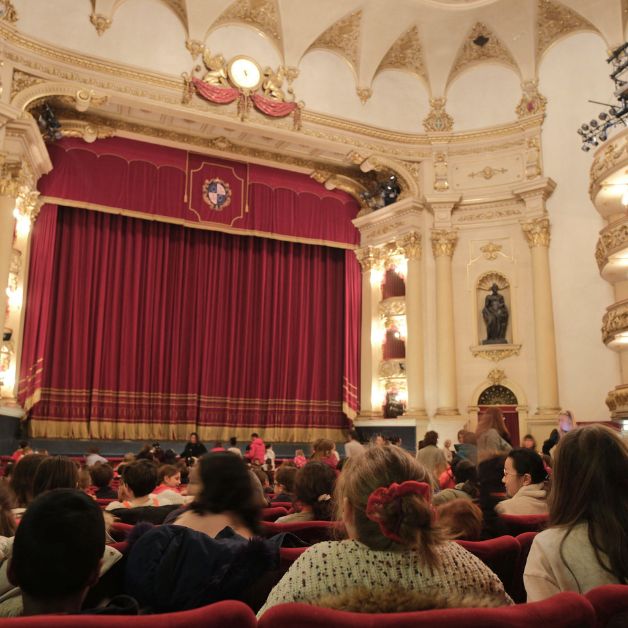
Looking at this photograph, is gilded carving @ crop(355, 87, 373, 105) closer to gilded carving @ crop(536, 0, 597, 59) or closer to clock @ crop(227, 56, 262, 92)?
clock @ crop(227, 56, 262, 92)

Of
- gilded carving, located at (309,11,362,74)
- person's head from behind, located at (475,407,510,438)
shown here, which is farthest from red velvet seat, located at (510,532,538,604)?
gilded carving, located at (309,11,362,74)

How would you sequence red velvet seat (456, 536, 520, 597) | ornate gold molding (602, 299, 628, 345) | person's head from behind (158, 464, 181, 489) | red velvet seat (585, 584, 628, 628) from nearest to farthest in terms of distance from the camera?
red velvet seat (585, 584, 628, 628)
red velvet seat (456, 536, 520, 597)
person's head from behind (158, 464, 181, 489)
ornate gold molding (602, 299, 628, 345)

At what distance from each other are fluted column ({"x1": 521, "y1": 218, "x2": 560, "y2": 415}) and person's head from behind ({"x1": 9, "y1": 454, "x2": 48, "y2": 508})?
39.3ft

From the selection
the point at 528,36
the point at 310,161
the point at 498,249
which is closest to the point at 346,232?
the point at 310,161

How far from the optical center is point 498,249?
14.8 meters

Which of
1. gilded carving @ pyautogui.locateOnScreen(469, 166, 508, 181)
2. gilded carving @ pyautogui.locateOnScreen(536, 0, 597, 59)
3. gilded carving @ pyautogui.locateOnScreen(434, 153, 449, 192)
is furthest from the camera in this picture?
gilded carving @ pyautogui.locateOnScreen(434, 153, 449, 192)

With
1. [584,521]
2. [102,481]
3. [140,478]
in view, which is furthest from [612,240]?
[584,521]

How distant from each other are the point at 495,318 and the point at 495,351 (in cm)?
72

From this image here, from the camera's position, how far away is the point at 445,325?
14766mm

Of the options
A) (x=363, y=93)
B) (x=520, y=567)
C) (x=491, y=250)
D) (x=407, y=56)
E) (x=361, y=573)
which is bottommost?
(x=520, y=567)

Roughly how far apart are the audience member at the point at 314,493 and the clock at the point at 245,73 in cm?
1186

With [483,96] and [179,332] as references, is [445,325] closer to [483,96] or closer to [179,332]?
[483,96]

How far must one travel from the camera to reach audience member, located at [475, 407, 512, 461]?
553 cm

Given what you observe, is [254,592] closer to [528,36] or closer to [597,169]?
[597,169]
